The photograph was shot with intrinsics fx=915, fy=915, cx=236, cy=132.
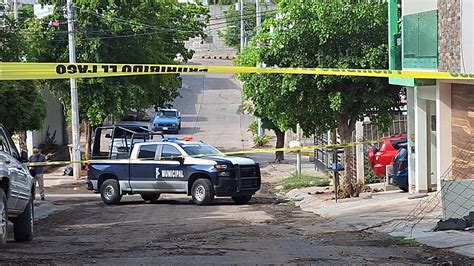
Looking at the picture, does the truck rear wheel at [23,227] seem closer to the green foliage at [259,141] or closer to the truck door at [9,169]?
the truck door at [9,169]

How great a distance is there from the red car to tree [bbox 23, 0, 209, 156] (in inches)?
566

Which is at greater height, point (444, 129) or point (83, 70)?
point (83, 70)

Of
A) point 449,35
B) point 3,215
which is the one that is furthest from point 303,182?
point 3,215

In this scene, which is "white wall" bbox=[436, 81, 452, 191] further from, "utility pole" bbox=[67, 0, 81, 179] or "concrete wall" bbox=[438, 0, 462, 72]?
"utility pole" bbox=[67, 0, 81, 179]

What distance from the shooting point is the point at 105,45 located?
4028 centimetres

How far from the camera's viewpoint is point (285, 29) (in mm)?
23969

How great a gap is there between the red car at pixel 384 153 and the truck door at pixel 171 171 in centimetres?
645

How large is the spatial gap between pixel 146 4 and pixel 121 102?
5450 millimetres

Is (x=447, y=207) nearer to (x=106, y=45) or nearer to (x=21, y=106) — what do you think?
(x=21, y=106)

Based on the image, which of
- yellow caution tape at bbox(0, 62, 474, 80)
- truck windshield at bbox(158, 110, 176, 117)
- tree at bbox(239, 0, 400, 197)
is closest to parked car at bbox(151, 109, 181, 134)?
truck windshield at bbox(158, 110, 176, 117)

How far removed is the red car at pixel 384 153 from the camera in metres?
28.5

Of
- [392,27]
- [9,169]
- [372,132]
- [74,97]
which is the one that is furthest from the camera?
[74,97]

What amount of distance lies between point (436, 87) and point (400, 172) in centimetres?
336

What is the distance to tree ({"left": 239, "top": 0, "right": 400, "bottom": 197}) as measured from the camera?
23484 mm
